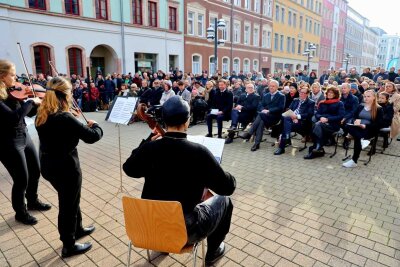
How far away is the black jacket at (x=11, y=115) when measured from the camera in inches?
128

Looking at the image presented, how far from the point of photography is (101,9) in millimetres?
18391

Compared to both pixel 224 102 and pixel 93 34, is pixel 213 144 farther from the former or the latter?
pixel 93 34

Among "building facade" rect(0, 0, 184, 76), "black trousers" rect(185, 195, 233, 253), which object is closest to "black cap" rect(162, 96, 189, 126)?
"black trousers" rect(185, 195, 233, 253)

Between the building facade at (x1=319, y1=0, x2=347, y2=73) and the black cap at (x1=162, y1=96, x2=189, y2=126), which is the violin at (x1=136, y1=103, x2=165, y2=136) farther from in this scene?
the building facade at (x1=319, y1=0, x2=347, y2=73)

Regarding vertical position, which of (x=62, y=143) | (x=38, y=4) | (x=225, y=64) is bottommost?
(x=62, y=143)

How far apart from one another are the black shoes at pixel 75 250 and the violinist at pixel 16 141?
0.96m

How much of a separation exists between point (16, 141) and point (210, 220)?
8.36 ft

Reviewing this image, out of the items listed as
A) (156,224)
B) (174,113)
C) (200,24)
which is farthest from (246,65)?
(156,224)

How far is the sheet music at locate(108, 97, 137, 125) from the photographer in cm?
423

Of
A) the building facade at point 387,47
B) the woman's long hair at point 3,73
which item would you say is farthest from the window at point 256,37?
the building facade at point 387,47

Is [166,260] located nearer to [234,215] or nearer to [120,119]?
[234,215]

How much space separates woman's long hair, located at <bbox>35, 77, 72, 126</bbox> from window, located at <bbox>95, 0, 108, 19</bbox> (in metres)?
17.5

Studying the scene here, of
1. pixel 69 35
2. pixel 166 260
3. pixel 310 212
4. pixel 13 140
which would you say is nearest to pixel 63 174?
pixel 13 140

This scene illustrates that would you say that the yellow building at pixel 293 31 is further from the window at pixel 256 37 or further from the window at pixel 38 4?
the window at pixel 38 4
